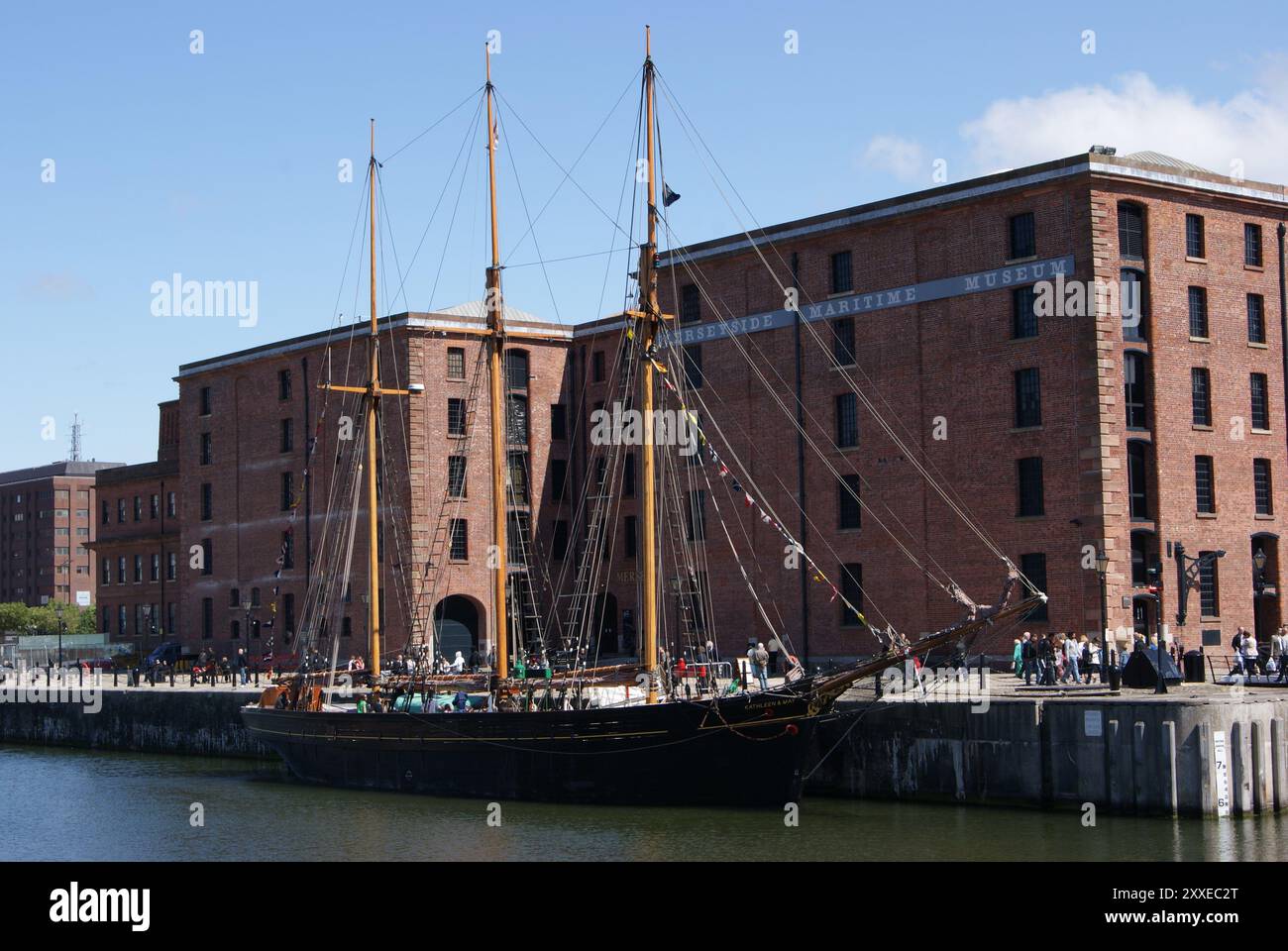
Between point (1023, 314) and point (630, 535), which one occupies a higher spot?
point (1023, 314)

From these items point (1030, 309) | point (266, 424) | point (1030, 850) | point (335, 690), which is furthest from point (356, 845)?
point (266, 424)

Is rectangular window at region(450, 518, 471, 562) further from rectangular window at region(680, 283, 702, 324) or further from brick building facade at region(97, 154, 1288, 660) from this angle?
rectangular window at region(680, 283, 702, 324)

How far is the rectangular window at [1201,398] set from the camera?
50.1m

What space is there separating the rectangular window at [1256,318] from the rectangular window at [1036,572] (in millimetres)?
10341

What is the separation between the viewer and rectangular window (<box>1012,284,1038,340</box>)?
50.1 m

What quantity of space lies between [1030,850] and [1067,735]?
4.68 m

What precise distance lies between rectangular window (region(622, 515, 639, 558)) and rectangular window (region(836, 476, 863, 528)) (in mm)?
13124

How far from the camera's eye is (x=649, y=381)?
40.5m

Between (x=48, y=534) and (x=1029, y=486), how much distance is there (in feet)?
472

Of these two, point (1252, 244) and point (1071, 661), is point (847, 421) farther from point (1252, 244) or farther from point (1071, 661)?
point (1071, 661)

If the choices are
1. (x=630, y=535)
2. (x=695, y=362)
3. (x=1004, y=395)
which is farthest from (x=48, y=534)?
(x=1004, y=395)

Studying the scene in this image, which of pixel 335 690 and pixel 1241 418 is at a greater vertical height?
pixel 1241 418

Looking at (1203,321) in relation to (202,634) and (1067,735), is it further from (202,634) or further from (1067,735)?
(202,634)
